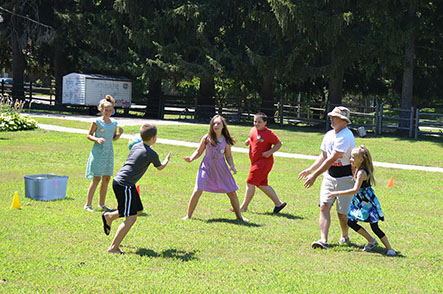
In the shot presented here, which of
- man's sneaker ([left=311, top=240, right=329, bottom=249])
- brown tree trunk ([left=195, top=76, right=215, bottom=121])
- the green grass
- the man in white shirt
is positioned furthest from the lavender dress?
brown tree trunk ([left=195, top=76, right=215, bottom=121])

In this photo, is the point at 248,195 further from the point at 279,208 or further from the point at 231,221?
the point at 231,221

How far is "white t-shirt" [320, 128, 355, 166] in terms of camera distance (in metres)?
7.34

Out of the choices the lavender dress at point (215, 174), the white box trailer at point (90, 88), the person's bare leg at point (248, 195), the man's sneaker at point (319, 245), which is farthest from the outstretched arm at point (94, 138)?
the white box trailer at point (90, 88)

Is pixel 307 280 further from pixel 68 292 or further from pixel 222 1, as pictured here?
pixel 222 1

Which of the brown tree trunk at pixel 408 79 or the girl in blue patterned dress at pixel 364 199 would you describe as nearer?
the girl in blue patterned dress at pixel 364 199

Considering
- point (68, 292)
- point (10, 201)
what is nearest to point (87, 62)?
point (10, 201)

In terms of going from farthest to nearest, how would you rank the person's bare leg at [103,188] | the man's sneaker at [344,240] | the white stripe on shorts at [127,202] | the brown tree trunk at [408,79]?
the brown tree trunk at [408,79]
the person's bare leg at [103,188]
the man's sneaker at [344,240]
the white stripe on shorts at [127,202]

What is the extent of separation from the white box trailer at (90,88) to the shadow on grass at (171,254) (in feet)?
96.5

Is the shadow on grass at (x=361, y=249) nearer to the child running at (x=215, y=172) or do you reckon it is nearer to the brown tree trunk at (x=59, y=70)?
the child running at (x=215, y=172)

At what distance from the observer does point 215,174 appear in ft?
30.0

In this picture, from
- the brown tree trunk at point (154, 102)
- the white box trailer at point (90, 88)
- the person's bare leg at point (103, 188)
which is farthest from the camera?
the brown tree trunk at point (154, 102)

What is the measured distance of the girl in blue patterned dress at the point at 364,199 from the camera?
732 cm

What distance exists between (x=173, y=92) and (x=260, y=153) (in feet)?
183

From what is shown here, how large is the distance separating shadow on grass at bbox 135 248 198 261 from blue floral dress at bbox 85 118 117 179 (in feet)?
7.94
